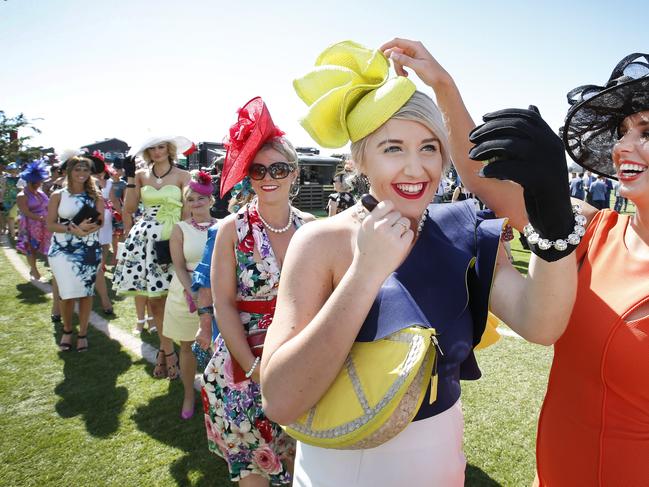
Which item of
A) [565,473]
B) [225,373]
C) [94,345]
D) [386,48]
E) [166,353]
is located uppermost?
[386,48]

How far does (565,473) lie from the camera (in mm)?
1312

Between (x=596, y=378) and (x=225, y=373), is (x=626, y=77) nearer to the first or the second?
(x=596, y=378)

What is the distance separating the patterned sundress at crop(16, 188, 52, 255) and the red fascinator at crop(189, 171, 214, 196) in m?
5.72

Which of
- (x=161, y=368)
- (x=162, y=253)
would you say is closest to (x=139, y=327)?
(x=161, y=368)

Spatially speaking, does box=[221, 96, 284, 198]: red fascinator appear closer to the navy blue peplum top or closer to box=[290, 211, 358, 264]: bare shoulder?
box=[290, 211, 358, 264]: bare shoulder

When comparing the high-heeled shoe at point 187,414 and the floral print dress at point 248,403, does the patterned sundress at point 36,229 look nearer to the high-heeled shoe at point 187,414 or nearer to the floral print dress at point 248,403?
the high-heeled shoe at point 187,414

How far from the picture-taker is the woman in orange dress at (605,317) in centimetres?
116

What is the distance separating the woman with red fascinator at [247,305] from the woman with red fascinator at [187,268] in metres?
1.46

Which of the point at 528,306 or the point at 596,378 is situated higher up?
the point at 528,306

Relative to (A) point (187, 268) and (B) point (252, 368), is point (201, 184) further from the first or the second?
(B) point (252, 368)

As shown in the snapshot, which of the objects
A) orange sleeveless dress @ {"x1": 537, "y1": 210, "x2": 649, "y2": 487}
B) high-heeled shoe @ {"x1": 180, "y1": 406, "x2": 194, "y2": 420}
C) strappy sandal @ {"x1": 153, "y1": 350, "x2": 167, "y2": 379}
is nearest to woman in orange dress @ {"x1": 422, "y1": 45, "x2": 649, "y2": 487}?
orange sleeveless dress @ {"x1": 537, "y1": 210, "x2": 649, "y2": 487}

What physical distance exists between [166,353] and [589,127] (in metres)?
4.32

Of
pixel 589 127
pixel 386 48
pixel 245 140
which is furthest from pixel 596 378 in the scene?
pixel 245 140

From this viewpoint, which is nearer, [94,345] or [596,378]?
[596,378]
